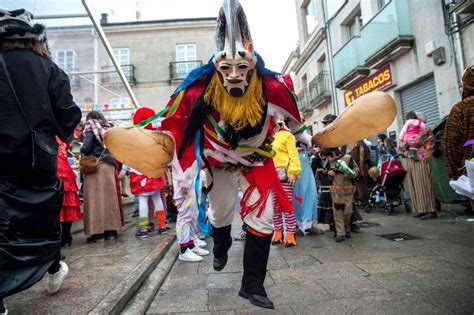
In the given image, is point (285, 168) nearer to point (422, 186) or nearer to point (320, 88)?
point (422, 186)

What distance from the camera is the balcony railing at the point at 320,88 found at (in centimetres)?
1642

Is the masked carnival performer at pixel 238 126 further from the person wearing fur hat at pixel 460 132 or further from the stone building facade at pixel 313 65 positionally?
the stone building facade at pixel 313 65

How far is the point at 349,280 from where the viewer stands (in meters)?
2.99

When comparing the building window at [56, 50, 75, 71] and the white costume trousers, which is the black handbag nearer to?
the white costume trousers

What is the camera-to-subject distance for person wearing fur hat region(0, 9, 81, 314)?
1.96 metres

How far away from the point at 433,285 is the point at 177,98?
7.79 ft

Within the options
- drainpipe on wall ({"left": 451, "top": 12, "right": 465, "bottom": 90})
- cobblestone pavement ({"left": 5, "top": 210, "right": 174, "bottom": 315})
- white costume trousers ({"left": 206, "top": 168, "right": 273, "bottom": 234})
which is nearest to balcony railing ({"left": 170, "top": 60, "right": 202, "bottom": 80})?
drainpipe on wall ({"left": 451, "top": 12, "right": 465, "bottom": 90})

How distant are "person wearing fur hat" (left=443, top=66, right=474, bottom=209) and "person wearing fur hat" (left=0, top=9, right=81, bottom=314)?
2731 mm

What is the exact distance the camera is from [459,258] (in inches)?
137

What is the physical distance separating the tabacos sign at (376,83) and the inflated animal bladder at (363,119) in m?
9.14

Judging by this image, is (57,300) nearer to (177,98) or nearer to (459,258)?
(177,98)

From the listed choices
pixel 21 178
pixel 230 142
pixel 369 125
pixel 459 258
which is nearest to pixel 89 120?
pixel 21 178

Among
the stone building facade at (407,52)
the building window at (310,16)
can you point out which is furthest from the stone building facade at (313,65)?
the stone building facade at (407,52)

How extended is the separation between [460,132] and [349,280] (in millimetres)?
1452
